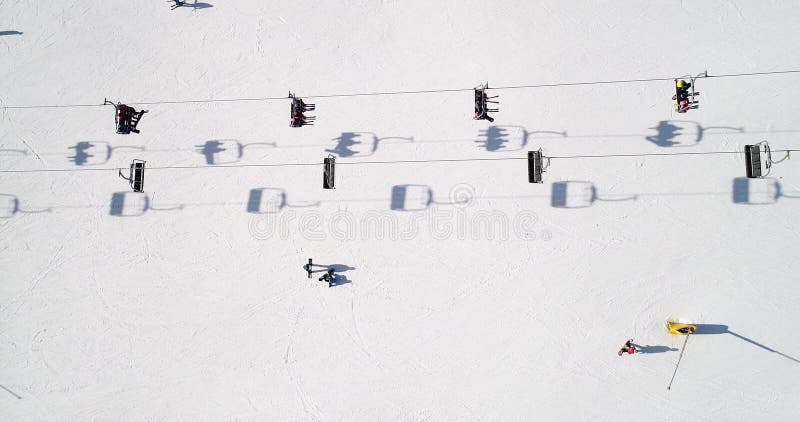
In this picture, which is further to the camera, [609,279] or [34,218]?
[34,218]

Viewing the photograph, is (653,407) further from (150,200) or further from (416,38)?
(150,200)

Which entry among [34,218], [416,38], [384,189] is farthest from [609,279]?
[34,218]

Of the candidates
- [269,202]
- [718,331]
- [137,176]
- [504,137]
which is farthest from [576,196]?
[137,176]

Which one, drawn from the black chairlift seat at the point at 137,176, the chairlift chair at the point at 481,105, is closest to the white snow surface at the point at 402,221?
the black chairlift seat at the point at 137,176

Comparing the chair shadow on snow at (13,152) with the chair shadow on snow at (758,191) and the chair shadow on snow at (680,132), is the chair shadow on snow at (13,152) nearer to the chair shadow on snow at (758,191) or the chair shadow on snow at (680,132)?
the chair shadow on snow at (680,132)

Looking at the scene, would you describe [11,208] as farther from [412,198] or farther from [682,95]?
[682,95]

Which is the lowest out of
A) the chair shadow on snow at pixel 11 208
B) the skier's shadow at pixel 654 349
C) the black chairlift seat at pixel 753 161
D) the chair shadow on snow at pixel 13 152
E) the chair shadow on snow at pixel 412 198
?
the skier's shadow at pixel 654 349
